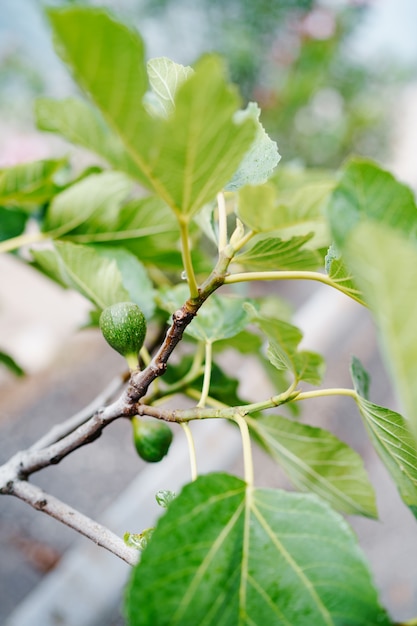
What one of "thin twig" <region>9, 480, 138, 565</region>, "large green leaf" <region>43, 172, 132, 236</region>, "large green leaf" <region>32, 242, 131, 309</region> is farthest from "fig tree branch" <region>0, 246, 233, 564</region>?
"large green leaf" <region>43, 172, 132, 236</region>

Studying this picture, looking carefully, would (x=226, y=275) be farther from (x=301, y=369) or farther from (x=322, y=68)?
(x=322, y=68)

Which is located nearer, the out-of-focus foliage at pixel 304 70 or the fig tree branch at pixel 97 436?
the fig tree branch at pixel 97 436

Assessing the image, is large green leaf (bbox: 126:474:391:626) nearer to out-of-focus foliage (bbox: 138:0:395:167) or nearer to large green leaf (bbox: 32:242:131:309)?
large green leaf (bbox: 32:242:131:309)

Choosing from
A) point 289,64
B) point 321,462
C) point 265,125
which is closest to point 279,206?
point 321,462

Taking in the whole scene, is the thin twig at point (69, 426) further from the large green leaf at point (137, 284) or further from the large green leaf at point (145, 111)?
the large green leaf at point (145, 111)

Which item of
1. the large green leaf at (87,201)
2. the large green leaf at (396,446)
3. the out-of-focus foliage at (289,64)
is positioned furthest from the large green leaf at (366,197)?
the out-of-focus foliage at (289,64)

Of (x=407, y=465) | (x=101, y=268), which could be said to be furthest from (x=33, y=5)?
(x=407, y=465)
